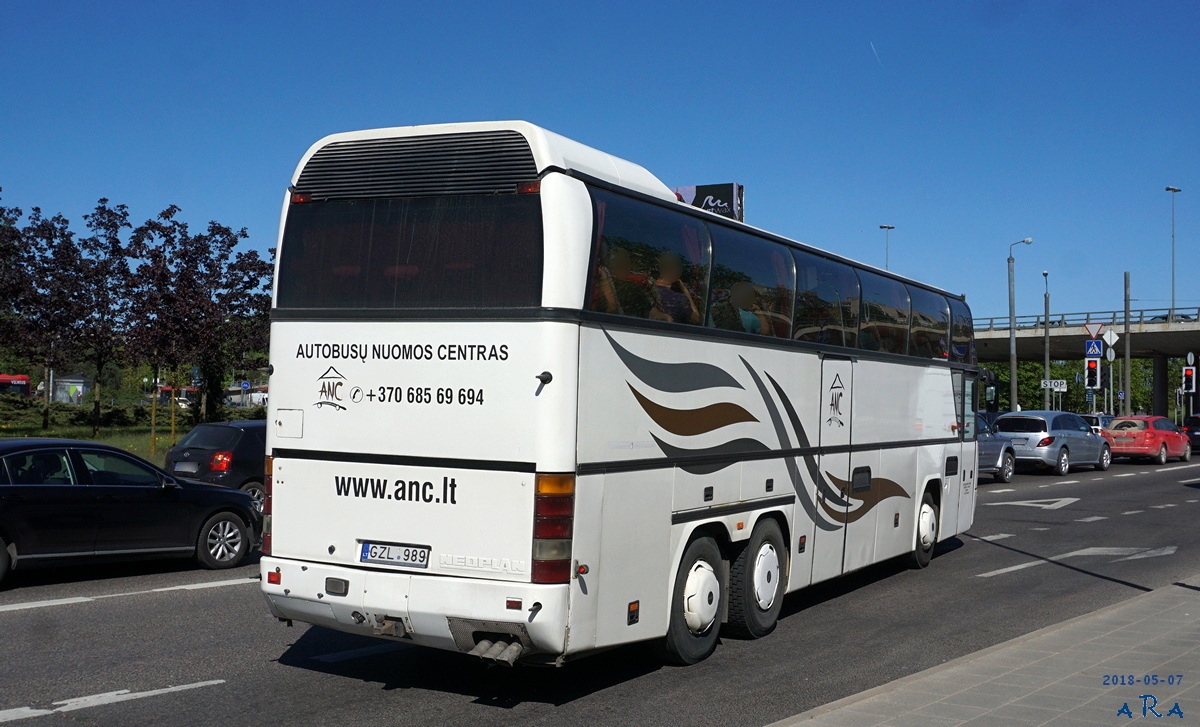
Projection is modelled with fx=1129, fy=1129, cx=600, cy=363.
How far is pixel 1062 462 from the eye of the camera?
30.2m

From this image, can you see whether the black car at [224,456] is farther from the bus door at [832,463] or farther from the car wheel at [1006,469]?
the car wheel at [1006,469]

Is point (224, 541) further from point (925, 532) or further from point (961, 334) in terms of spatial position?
point (961, 334)

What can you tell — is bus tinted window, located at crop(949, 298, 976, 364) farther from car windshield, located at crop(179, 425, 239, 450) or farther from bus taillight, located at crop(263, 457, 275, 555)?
car windshield, located at crop(179, 425, 239, 450)

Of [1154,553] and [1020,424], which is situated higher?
[1020,424]

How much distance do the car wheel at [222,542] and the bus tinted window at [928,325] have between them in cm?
776

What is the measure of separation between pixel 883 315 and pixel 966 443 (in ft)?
12.3

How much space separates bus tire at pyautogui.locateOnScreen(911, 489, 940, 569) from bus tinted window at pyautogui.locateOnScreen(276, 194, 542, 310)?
25.3 ft

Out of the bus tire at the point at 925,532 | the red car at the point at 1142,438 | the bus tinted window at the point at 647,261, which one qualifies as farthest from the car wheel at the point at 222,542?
the red car at the point at 1142,438

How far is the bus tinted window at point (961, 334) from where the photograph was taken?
14.1 meters

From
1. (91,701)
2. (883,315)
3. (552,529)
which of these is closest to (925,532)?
(883,315)

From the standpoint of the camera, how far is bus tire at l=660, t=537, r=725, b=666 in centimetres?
778

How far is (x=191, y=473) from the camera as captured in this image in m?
16.8

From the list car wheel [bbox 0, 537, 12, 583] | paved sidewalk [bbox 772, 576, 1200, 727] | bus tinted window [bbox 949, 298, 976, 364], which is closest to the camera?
paved sidewalk [bbox 772, 576, 1200, 727]

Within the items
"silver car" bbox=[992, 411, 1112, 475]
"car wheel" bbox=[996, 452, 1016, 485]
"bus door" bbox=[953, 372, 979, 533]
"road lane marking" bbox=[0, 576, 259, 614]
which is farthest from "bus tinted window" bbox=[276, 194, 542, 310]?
"silver car" bbox=[992, 411, 1112, 475]
